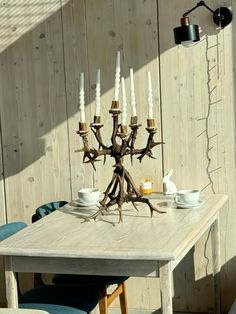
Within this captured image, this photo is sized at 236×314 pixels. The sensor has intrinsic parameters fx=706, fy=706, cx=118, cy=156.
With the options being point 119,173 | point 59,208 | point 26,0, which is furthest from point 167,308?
point 26,0

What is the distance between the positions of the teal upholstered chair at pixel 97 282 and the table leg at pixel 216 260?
551 millimetres

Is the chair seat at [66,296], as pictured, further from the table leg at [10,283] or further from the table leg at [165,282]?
the table leg at [165,282]

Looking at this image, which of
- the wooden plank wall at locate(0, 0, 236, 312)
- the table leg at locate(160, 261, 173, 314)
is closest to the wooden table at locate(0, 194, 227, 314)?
the table leg at locate(160, 261, 173, 314)

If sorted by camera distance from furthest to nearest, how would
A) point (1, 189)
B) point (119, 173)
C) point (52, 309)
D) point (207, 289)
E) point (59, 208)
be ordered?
point (1, 189), point (207, 289), point (59, 208), point (119, 173), point (52, 309)

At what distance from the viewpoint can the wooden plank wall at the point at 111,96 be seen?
4.18m

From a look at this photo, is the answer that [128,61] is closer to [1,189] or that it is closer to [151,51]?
[151,51]

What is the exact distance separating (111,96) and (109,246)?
4.86 feet

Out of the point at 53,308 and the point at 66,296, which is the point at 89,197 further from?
the point at 53,308

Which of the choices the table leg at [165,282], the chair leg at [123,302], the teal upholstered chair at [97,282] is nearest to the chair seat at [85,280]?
the teal upholstered chair at [97,282]

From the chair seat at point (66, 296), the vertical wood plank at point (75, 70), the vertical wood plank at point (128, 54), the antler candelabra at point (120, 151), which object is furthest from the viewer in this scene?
the vertical wood plank at point (75, 70)

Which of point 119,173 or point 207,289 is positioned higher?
point 119,173

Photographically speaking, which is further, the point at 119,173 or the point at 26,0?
the point at 26,0

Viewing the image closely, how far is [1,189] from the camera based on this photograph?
467cm

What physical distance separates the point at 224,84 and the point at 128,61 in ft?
1.97
